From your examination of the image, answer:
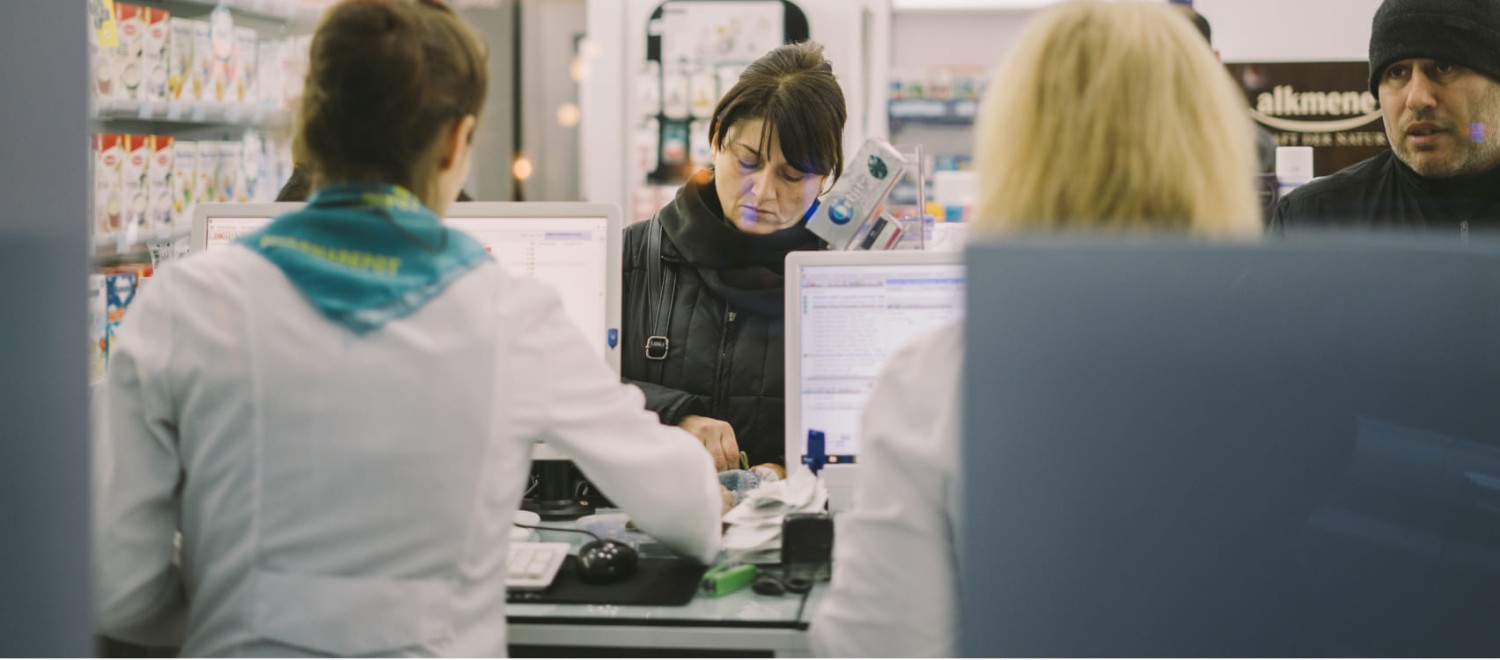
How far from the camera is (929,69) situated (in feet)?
20.9

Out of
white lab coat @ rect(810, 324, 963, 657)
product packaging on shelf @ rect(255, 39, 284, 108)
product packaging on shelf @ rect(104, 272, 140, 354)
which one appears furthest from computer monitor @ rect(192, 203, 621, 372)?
product packaging on shelf @ rect(255, 39, 284, 108)

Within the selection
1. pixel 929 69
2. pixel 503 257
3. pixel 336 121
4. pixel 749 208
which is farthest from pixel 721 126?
pixel 929 69

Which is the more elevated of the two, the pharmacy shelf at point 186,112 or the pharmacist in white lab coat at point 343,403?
the pharmacy shelf at point 186,112

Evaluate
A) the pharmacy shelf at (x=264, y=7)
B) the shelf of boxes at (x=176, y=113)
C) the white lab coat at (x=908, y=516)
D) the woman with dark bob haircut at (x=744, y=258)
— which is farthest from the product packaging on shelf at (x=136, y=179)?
the white lab coat at (x=908, y=516)

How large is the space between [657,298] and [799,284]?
26.1 inches

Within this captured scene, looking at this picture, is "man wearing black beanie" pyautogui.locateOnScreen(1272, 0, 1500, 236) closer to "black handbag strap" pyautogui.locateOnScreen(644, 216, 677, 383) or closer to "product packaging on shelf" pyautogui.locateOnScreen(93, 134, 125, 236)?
"black handbag strap" pyautogui.locateOnScreen(644, 216, 677, 383)

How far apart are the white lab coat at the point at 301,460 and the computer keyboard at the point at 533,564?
331mm

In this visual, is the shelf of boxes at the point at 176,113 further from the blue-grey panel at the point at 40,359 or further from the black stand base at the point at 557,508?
the blue-grey panel at the point at 40,359

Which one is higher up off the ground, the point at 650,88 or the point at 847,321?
the point at 650,88

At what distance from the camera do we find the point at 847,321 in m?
2.20

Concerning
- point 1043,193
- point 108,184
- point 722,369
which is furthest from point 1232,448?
point 108,184

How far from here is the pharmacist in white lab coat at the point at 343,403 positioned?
1.50m

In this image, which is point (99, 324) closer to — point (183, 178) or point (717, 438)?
point (183, 178)

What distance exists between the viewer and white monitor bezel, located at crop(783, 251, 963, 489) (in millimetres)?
2170
